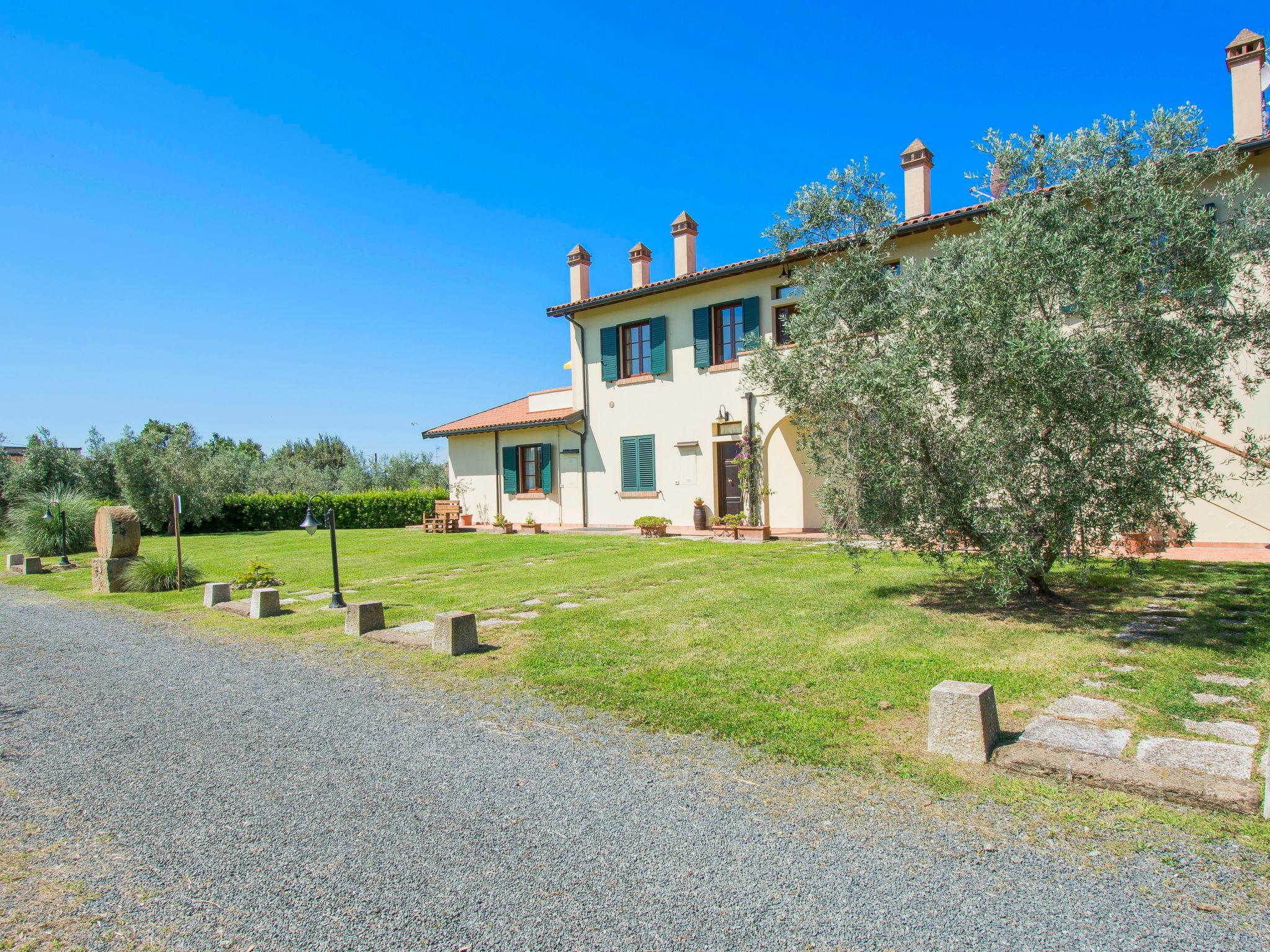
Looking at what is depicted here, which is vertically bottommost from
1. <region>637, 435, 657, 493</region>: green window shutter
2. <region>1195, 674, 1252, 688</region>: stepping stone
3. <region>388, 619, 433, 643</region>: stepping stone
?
<region>1195, 674, 1252, 688</region>: stepping stone

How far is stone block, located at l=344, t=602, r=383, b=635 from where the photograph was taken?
672cm

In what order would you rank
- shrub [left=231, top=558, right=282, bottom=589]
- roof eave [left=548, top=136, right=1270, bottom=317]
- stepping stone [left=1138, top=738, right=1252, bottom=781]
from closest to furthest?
stepping stone [left=1138, top=738, right=1252, bottom=781]
roof eave [left=548, top=136, right=1270, bottom=317]
shrub [left=231, top=558, right=282, bottom=589]

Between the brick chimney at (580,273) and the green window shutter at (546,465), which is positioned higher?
the brick chimney at (580,273)

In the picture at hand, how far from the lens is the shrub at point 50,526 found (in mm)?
16859

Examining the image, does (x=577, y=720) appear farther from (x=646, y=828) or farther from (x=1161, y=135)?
(x=1161, y=135)

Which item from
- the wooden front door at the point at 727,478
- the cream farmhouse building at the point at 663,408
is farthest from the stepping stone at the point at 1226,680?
the wooden front door at the point at 727,478

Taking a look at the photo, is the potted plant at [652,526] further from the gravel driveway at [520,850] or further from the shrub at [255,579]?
the gravel driveway at [520,850]

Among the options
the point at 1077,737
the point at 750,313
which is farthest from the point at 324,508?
the point at 1077,737

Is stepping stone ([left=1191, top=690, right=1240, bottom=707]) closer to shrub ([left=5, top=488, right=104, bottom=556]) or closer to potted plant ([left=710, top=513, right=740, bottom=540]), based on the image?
potted plant ([left=710, top=513, right=740, bottom=540])

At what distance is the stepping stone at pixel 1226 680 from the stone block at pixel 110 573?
1313 centimetres

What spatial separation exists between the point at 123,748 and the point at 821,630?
500 centimetres

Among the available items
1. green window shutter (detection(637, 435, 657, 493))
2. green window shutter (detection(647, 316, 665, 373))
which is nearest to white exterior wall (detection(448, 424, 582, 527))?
green window shutter (detection(637, 435, 657, 493))

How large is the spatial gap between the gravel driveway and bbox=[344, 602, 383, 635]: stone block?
7.20ft

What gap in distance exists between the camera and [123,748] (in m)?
4.00
